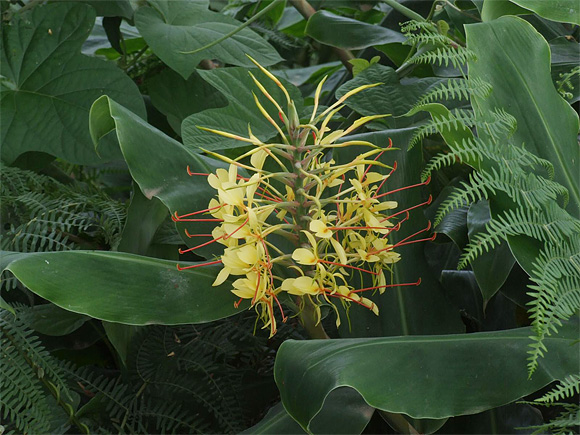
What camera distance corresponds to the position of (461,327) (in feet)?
2.35

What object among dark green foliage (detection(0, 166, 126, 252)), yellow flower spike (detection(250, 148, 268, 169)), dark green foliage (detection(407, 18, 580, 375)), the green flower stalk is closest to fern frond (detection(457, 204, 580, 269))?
dark green foliage (detection(407, 18, 580, 375))

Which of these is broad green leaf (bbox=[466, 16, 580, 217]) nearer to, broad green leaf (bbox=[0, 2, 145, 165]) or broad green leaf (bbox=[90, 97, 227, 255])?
broad green leaf (bbox=[90, 97, 227, 255])

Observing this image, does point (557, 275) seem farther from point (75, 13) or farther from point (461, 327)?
point (75, 13)

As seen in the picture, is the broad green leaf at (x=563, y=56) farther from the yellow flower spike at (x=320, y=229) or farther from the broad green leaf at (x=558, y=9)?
the yellow flower spike at (x=320, y=229)

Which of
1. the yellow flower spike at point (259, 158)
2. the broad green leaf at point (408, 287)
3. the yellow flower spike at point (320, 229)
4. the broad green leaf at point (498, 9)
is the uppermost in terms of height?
the broad green leaf at point (498, 9)

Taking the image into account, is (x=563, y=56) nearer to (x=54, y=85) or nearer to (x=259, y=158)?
(x=259, y=158)

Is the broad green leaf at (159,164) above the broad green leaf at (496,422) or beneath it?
above

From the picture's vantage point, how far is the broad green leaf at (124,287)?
0.53 meters

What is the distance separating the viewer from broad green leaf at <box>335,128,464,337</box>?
0.71 metres

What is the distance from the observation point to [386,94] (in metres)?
0.84

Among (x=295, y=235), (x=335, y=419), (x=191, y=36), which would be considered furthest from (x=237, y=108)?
(x=335, y=419)

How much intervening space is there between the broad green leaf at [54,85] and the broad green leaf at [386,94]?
0.36m

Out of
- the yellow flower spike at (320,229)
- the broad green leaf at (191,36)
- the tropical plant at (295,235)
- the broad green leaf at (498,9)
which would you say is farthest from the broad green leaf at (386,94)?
the yellow flower spike at (320,229)

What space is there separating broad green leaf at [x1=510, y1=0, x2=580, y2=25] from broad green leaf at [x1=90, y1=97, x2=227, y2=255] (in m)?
0.42
